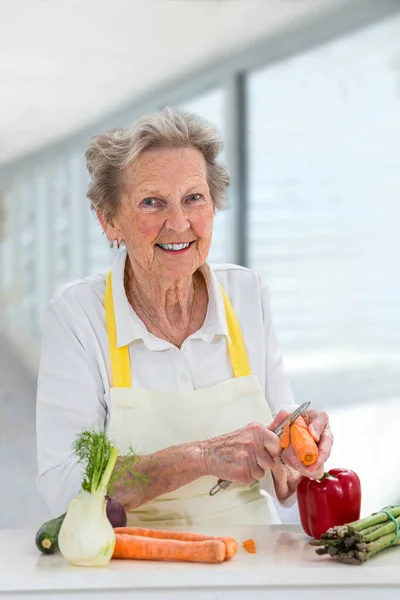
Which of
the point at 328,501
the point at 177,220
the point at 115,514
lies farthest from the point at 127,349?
the point at 328,501

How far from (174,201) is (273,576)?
98cm

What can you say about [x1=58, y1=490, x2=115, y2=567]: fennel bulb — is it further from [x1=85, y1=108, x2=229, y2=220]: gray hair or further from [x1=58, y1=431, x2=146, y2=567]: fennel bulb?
[x1=85, y1=108, x2=229, y2=220]: gray hair

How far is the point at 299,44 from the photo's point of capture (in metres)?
5.00

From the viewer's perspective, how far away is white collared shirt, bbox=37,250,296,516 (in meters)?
1.99

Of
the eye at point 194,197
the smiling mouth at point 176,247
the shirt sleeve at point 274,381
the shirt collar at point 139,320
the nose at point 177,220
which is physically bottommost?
the shirt sleeve at point 274,381

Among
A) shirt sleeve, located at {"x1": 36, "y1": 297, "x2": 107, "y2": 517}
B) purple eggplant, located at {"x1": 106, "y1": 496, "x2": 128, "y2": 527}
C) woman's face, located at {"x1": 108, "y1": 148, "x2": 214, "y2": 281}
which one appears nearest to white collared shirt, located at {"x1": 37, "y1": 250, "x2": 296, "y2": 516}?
shirt sleeve, located at {"x1": 36, "y1": 297, "x2": 107, "y2": 517}

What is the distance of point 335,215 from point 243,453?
3.30 m

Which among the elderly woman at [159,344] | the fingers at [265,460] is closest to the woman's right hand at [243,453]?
the fingers at [265,460]

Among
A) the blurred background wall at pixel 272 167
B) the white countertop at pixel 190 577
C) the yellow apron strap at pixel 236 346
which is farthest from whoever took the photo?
the blurred background wall at pixel 272 167

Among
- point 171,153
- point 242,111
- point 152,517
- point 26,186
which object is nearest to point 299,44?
point 242,111

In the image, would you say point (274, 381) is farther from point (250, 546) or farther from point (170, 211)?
point (250, 546)

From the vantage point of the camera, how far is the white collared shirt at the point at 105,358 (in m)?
1.99

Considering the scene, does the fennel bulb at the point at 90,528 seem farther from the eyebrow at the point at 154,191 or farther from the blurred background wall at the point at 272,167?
the blurred background wall at the point at 272,167

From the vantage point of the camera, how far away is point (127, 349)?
2.12 meters
